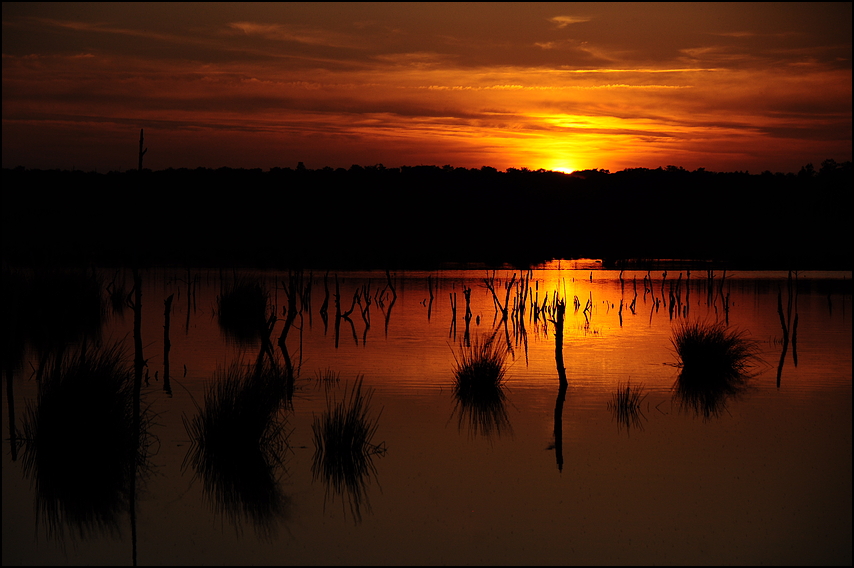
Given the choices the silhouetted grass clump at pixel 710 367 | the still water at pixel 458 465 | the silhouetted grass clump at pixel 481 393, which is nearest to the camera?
the still water at pixel 458 465

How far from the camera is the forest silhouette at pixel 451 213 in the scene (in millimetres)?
72500

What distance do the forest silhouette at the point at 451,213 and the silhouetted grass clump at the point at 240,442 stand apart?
50.3m

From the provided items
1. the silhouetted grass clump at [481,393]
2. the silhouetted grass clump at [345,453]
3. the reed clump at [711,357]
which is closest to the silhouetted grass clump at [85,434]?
the silhouetted grass clump at [345,453]

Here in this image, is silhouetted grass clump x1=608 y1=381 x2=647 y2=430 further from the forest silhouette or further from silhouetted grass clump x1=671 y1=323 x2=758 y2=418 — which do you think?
the forest silhouette

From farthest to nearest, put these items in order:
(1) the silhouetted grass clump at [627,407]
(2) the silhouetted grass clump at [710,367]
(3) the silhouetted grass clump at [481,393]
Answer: (2) the silhouetted grass clump at [710,367], (3) the silhouetted grass clump at [481,393], (1) the silhouetted grass clump at [627,407]

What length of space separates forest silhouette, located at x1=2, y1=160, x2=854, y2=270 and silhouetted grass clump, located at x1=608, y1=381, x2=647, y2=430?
46.8m

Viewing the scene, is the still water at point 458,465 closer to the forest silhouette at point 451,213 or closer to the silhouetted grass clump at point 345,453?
the silhouetted grass clump at point 345,453

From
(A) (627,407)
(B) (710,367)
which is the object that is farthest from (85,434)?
(B) (710,367)

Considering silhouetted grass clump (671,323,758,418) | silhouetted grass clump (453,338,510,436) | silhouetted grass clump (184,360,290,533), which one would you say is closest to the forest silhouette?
silhouetted grass clump (671,323,758,418)

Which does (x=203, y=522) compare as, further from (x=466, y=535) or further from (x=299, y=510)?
(x=466, y=535)

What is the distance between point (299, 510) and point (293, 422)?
334 centimetres

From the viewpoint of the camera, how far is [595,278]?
150 feet

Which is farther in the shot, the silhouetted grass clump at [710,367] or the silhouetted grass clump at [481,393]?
the silhouetted grass clump at [710,367]

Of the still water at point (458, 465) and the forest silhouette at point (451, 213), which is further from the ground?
the forest silhouette at point (451, 213)
